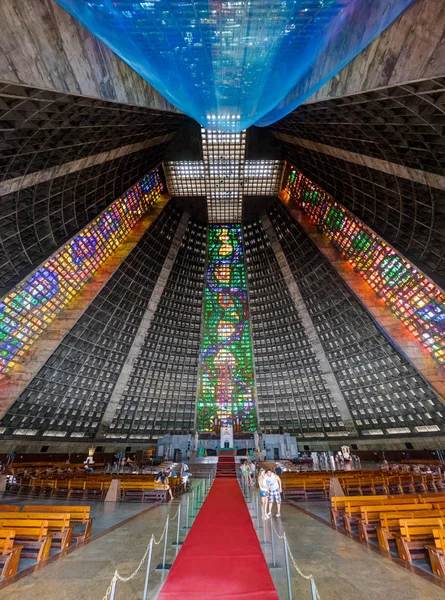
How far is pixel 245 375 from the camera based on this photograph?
44406 millimetres

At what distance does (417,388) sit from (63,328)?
38.9 meters

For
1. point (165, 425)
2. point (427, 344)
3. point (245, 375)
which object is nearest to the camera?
point (427, 344)

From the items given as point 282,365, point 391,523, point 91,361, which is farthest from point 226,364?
point 391,523

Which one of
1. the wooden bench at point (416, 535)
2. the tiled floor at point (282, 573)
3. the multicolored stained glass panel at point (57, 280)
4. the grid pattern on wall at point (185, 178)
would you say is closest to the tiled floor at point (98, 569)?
the tiled floor at point (282, 573)

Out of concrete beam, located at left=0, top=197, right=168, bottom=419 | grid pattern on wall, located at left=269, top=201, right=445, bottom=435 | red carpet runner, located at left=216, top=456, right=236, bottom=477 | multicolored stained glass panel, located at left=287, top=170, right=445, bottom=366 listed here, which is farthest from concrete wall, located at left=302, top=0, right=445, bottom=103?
concrete beam, located at left=0, top=197, right=168, bottom=419

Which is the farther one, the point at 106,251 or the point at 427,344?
the point at 106,251

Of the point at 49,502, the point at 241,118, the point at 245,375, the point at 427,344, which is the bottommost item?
the point at 49,502

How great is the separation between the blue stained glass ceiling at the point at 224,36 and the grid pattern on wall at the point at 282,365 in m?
36.8

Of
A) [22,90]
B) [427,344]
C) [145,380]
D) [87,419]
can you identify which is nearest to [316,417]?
[427,344]

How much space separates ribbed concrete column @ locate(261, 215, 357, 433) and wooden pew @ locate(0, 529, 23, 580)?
123 ft

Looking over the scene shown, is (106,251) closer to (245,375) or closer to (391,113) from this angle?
(245,375)

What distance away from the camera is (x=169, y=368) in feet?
138

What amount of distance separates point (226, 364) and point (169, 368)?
29.5 ft

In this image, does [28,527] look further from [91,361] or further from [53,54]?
[91,361]
